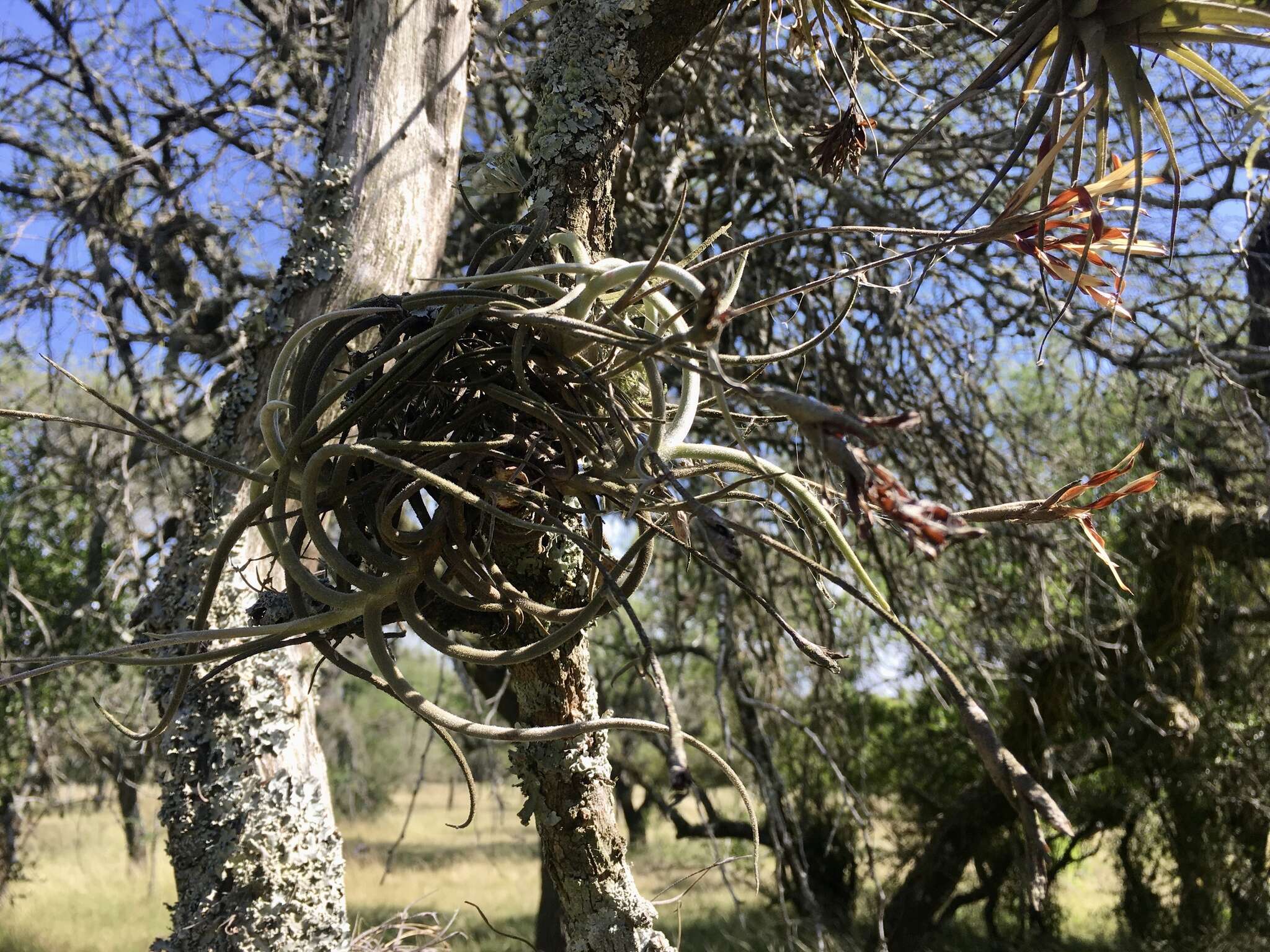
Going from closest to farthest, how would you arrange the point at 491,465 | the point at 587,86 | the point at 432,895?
the point at 491,465 → the point at 587,86 → the point at 432,895

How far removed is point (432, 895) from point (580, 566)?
14.5 ft

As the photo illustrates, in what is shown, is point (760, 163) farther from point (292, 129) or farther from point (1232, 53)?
point (292, 129)

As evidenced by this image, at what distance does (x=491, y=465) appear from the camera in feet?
2.50

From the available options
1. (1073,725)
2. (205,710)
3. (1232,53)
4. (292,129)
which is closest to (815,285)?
(205,710)

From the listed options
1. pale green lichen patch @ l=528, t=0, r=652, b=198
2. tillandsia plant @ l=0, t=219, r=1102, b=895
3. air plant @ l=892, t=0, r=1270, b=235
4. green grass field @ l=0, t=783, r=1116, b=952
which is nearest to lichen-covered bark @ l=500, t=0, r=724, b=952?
pale green lichen patch @ l=528, t=0, r=652, b=198

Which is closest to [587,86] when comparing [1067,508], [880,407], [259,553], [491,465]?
[491,465]

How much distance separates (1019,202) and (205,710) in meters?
1.16

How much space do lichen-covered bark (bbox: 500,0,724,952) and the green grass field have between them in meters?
4.16

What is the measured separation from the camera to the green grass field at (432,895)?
22.3ft

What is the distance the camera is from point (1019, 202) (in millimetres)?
661

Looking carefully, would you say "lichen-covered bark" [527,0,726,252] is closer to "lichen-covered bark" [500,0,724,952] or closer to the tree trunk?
"lichen-covered bark" [500,0,724,952]

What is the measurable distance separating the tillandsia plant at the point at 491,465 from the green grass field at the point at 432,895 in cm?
446

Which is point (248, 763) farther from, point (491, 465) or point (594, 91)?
point (594, 91)

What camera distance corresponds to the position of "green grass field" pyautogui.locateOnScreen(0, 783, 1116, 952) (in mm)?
6809
